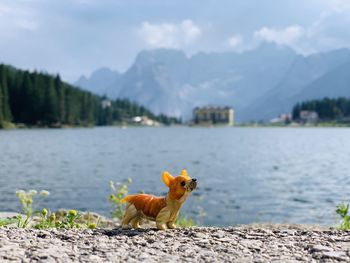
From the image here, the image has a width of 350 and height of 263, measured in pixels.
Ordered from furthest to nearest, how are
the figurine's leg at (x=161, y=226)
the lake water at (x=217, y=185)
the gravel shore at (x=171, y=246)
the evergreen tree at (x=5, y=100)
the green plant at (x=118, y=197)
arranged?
1. the evergreen tree at (x=5, y=100)
2. the lake water at (x=217, y=185)
3. the green plant at (x=118, y=197)
4. the figurine's leg at (x=161, y=226)
5. the gravel shore at (x=171, y=246)

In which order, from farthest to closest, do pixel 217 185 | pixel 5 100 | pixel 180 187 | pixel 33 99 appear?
A: pixel 33 99 < pixel 5 100 < pixel 217 185 < pixel 180 187

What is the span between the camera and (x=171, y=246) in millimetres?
6254

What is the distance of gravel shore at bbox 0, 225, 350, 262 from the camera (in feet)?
18.7

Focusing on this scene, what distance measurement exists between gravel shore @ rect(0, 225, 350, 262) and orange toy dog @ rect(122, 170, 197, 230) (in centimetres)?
22

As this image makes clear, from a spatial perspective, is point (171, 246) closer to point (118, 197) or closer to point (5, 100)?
point (118, 197)

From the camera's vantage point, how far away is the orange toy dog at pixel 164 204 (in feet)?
23.8

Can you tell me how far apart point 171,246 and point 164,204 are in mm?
1211

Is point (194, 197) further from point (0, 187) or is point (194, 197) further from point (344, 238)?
point (344, 238)

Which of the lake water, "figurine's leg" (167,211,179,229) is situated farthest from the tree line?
"figurine's leg" (167,211,179,229)

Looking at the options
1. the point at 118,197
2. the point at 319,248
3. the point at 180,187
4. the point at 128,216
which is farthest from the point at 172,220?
the point at 118,197

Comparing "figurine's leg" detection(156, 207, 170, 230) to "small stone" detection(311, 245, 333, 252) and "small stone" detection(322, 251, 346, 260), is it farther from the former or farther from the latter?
"small stone" detection(322, 251, 346, 260)

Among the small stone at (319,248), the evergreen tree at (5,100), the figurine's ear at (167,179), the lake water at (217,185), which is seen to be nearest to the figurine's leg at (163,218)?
the figurine's ear at (167,179)

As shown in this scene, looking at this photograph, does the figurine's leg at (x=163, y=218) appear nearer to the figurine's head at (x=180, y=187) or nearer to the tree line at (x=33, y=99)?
the figurine's head at (x=180, y=187)

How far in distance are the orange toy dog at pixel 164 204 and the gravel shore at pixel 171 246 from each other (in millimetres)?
221
